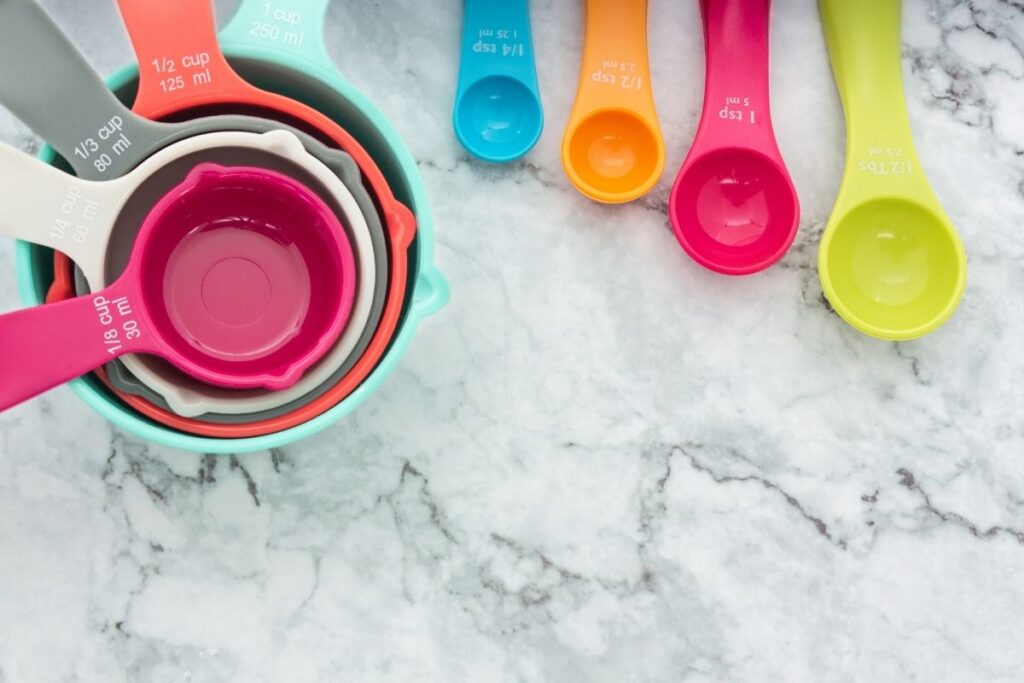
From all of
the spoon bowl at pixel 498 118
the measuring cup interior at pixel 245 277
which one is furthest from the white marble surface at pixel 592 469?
the measuring cup interior at pixel 245 277

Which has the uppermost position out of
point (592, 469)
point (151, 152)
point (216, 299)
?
point (151, 152)

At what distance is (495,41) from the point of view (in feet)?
2.60

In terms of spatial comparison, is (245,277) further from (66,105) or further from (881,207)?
(881,207)

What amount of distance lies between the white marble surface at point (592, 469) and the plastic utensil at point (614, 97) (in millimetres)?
24

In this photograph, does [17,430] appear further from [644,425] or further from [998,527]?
[998,527]

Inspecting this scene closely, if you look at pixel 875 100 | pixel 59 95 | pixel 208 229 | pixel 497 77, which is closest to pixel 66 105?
pixel 59 95

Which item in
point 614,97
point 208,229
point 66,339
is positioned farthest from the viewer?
point 614,97

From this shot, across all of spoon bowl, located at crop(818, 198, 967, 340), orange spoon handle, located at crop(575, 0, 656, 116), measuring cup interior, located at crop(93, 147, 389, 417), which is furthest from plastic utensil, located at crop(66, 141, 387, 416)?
spoon bowl, located at crop(818, 198, 967, 340)

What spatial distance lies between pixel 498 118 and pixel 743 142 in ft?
0.66

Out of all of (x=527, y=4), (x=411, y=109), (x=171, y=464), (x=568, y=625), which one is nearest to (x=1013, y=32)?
(x=527, y=4)

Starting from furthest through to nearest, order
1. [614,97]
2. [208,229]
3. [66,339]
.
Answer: [614,97] → [208,229] → [66,339]

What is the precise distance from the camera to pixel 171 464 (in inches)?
30.7

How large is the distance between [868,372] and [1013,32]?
1.05ft

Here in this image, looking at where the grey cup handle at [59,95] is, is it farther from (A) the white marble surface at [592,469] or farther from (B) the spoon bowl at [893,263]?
(B) the spoon bowl at [893,263]
